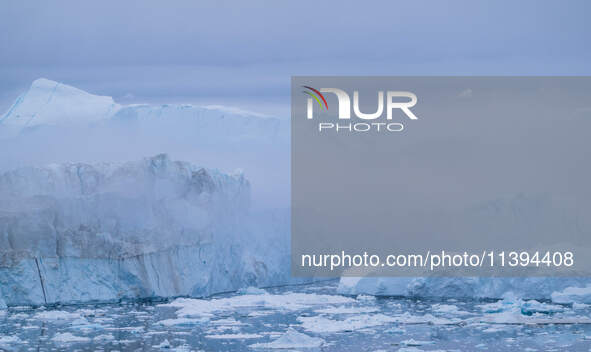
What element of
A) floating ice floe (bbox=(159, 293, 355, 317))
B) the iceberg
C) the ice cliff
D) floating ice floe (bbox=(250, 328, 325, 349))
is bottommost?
floating ice floe (bbox=(250, 328, 325, 349))

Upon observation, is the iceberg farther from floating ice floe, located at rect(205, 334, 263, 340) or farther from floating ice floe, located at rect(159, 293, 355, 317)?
floating ice floe, located at rect(205, 334, 263, 340)

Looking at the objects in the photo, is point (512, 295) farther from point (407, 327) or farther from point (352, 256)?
point (352, 256)

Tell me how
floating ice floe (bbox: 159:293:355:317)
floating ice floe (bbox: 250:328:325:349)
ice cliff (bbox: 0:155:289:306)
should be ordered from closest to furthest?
1. floating ice floe (bbox: 250:328:325:349)
2. floating ice floe (bbox: 159:293:355:317)
3. ice cliff (bbox: 0:155:289:306)

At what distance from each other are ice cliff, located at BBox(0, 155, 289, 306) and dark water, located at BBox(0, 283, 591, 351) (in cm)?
59

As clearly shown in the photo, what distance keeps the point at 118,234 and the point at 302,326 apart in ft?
16.5

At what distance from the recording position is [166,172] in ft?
59.5

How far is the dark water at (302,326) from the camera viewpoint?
11.8 m

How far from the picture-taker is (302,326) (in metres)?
13.6

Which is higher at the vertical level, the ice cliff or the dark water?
the ice cliff

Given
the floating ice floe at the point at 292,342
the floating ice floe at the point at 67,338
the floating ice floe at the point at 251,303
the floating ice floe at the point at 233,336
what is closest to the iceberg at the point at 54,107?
the floating ice floe at the point at 251,303

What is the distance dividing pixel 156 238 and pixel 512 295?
676cm

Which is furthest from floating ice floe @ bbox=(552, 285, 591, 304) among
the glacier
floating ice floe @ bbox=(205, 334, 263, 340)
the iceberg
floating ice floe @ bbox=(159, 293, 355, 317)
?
the iceberg

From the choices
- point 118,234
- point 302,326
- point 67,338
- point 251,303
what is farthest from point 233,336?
point 118,234

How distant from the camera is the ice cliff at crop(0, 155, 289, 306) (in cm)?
1598
